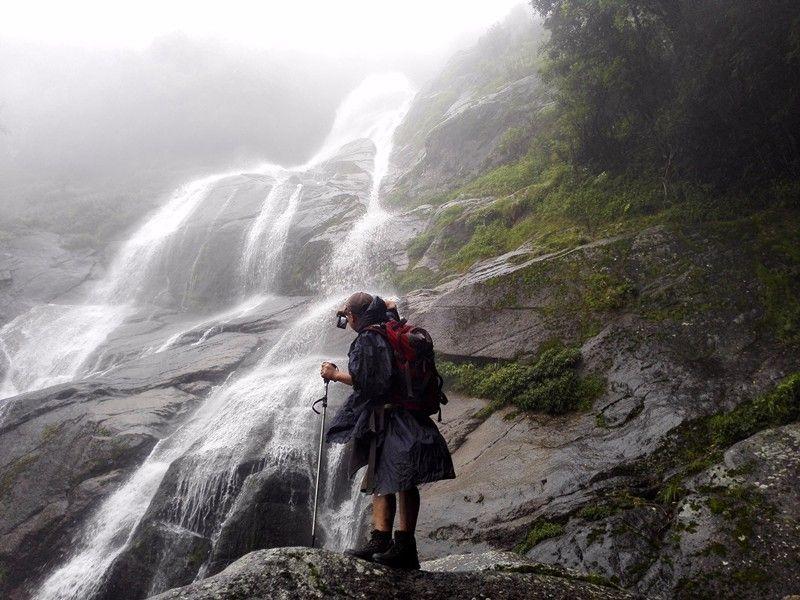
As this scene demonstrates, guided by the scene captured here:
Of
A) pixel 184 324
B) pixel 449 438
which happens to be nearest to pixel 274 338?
pixel 184 324

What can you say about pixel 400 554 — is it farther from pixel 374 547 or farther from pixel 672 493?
pixel 672 493

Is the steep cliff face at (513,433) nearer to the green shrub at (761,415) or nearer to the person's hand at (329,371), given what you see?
the green shrub at (761,415)

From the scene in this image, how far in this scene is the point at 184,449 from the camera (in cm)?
1157

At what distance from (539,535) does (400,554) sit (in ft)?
10.0

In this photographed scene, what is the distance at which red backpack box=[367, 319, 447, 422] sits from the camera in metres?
3.47

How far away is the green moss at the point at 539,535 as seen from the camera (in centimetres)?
555

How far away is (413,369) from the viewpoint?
11.6 feet

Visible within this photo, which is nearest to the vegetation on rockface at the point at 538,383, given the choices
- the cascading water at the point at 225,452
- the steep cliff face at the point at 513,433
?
the steep cliff face at the point at 513,433

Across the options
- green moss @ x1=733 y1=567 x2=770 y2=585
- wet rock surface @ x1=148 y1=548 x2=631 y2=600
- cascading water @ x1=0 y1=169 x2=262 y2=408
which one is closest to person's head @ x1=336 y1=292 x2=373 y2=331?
wet rock surface @ x1=148 y1=548 x2=631 y2=600

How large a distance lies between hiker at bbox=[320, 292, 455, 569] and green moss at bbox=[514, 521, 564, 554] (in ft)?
9.25

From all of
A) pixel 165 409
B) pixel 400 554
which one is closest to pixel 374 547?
pixel 400 554

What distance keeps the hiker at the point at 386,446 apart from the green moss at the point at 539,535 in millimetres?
2820

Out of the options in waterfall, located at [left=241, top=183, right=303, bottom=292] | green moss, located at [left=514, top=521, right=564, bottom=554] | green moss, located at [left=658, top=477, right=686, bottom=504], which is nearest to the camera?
green moss, located at [left=658, top=477, right=686, bottom=504]

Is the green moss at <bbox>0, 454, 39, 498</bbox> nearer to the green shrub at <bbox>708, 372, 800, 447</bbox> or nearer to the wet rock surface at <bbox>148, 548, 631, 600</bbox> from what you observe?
the wet rock surface at <bbox>148, 548, 631, 600</bbox>
